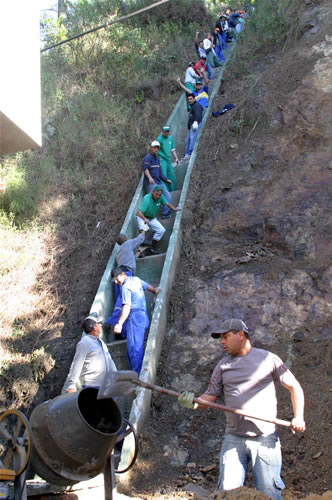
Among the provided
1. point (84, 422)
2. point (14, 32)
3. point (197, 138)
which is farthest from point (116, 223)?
point (84, 422)

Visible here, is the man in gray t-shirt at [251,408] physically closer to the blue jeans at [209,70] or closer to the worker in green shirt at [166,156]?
the worker in green shirt at [166,156]

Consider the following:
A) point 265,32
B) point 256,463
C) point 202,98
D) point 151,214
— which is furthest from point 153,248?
point 265,32

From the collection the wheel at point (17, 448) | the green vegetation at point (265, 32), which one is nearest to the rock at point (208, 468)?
the wheel at point (17, 448)

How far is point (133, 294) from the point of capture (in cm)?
779

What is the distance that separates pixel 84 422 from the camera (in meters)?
3.92

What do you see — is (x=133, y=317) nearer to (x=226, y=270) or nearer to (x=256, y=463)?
(x=226, y=270)

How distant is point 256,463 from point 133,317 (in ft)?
12.3

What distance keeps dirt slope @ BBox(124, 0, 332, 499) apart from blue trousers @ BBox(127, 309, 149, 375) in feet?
1.74

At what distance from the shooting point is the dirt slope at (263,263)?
20.2 ft

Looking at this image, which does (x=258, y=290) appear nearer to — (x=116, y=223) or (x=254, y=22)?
(x=116, y=223)

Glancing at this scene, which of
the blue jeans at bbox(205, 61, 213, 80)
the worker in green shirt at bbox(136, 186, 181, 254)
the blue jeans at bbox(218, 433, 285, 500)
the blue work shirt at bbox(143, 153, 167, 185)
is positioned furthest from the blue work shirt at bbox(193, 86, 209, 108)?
the blue jeans at bbox(218, 433, 285, 500)

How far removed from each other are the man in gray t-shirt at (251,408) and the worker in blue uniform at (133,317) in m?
3.02

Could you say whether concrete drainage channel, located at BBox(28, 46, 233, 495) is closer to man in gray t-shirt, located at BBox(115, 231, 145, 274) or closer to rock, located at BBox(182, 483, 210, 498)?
man in gray t-shirt, located at BBox(115, 231, 145, 274)

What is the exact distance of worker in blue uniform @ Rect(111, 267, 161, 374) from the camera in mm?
7398
